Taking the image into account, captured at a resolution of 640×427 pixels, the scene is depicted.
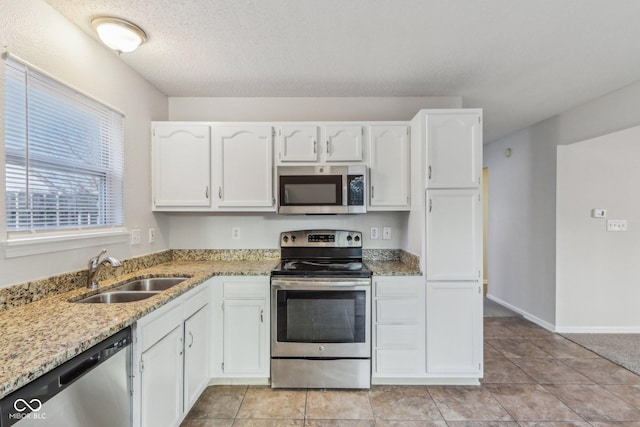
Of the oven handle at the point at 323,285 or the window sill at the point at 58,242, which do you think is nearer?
the window sill at the point at 58,242

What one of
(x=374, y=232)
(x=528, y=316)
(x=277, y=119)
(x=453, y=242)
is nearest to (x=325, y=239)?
(x=374, y=232)

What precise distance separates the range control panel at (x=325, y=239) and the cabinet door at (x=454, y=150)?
885 mm

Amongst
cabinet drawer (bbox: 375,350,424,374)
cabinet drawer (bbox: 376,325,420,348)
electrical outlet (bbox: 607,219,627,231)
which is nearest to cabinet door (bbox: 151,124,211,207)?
cabinet drawer (bbox: 376,325,420,348)

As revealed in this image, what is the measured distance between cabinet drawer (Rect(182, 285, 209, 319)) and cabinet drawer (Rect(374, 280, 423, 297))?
128cm

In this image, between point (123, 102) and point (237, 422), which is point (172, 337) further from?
point (123, 102)

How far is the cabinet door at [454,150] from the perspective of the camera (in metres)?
2.35

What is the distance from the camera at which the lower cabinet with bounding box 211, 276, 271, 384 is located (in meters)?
2.38

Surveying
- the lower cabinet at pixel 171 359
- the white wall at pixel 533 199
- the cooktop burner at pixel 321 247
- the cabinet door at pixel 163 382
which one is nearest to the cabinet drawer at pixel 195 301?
the lower cabinet at pixel 171 359

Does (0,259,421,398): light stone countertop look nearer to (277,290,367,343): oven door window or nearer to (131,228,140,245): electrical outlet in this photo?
(131,228,140,245): electrical outlet

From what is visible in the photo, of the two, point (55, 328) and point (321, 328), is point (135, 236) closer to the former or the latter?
point (55, 328)

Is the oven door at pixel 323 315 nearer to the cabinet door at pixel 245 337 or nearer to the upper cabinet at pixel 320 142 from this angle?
the cabinet door at pixel 245 337

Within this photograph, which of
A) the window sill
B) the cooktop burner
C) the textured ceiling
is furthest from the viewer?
the cooktop burner

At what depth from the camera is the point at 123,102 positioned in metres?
2.30

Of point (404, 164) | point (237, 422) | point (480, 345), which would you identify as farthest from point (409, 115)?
point (237, 422)
